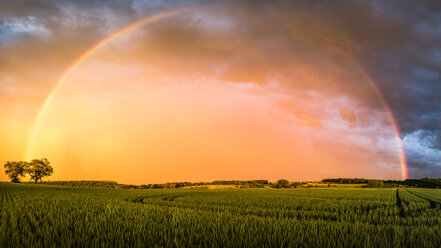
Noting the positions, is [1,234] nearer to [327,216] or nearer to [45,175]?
[327,216]

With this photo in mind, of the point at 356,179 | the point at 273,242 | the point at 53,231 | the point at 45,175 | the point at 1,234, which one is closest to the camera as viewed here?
the point at 273,242

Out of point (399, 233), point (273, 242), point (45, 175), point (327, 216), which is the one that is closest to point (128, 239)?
point (273, 242)

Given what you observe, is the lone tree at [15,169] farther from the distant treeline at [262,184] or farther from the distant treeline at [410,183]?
the distant treeline at [410,183]

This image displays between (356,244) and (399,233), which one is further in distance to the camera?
(399,233)

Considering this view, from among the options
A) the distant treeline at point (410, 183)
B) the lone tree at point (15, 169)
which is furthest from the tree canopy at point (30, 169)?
the distant treeline at point (410, 183)

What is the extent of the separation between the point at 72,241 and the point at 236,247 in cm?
365

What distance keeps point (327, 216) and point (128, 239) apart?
1191 cm

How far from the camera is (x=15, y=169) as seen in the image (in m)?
131

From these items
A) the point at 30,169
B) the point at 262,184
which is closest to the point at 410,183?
the point at 262,184

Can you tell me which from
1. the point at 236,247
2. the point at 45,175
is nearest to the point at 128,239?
the point at 236,247

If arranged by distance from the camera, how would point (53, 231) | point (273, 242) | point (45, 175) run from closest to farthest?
point (273, 242)
point (53, 231)
point (45, 175)

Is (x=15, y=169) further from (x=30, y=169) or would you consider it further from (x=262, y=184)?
(x=262, y=184)

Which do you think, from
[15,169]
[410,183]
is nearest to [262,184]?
[410,183]

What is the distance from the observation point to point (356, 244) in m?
6.97
